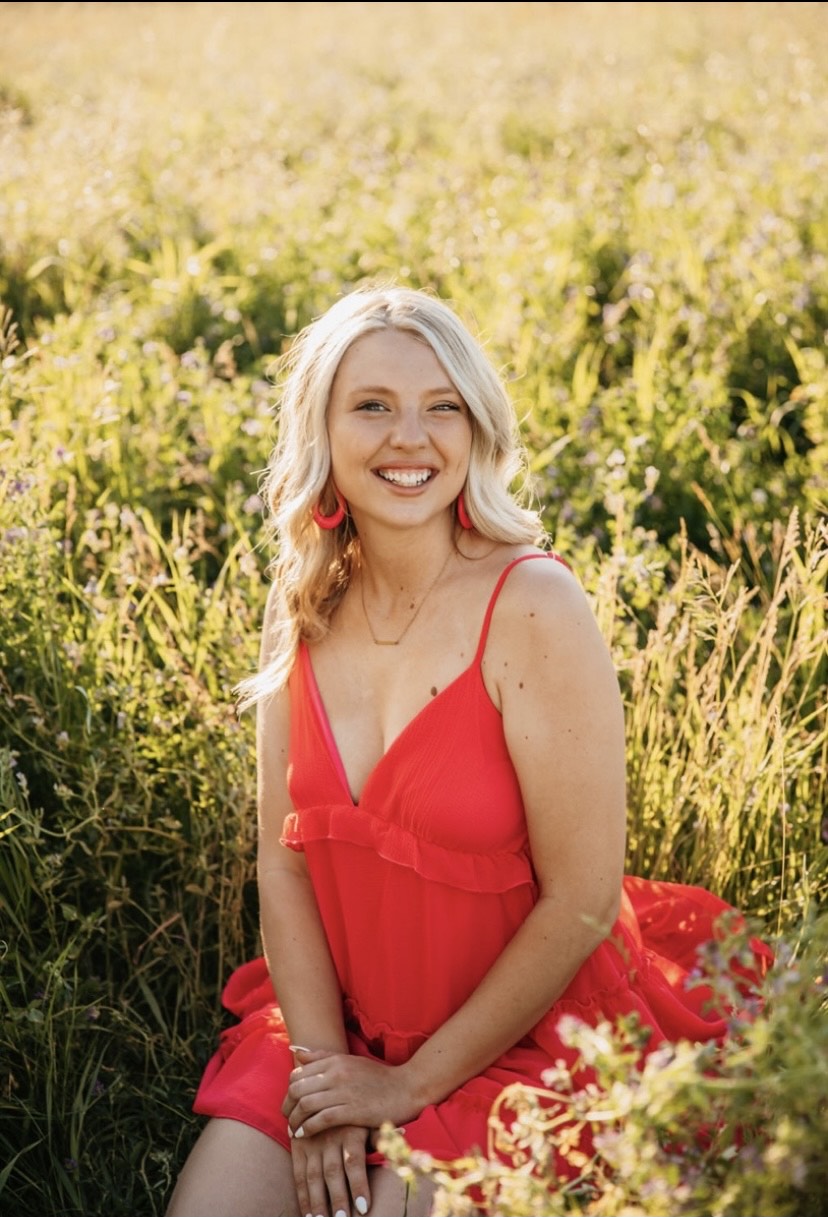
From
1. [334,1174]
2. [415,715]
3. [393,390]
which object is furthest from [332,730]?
[334,1174]

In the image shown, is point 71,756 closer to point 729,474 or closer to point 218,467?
point 218,467

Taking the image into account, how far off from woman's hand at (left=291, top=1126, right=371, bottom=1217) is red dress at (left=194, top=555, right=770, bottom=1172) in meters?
0.04

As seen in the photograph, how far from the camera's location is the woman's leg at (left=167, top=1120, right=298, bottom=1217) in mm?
2172

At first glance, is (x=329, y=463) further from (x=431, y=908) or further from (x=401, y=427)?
(x=431, y=908)

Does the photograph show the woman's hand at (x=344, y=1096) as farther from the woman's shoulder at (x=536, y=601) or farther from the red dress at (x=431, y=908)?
the woman's shoulder at (x=536, y=601)

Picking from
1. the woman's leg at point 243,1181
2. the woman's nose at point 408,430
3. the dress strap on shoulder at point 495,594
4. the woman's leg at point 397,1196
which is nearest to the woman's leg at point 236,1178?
the woman's leg at point 243,1181

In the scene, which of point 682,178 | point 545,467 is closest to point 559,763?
point 545,467

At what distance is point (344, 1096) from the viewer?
2201 millimetres

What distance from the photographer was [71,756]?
2.98 meters

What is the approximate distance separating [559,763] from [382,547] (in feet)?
1.88

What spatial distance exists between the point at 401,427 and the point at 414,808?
0.70 metres

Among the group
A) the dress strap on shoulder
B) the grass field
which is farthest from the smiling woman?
the grass field

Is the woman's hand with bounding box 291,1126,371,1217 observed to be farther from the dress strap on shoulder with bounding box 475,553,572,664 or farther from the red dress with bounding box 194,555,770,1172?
the dress strap on shoulder with bounding box 475,553,572,664

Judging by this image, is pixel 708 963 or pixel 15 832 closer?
pixel 708 963
